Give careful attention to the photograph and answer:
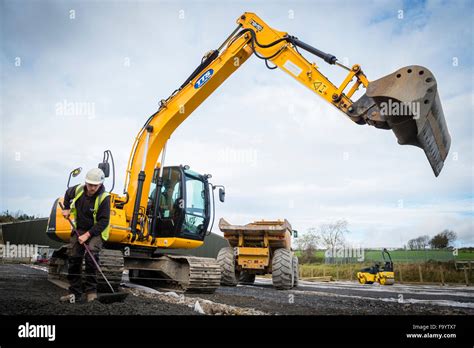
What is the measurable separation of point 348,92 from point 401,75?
107 cm

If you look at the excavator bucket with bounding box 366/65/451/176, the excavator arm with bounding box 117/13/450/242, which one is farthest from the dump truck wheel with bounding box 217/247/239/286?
the excavator bucket with bounding box 366/65/451/176

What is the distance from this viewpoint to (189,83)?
7.74m

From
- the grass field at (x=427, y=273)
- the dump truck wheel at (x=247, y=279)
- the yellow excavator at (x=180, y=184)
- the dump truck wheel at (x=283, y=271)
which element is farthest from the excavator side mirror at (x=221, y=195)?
the grass field at (x=427, y=273)

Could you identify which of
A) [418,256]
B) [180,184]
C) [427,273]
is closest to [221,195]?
[180,184]

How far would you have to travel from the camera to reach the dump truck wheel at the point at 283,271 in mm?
8898

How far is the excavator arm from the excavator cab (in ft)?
1.34

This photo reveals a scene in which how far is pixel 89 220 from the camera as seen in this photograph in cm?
509

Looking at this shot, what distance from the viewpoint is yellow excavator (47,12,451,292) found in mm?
6445

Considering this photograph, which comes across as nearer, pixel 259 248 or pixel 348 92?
pixel 348 92

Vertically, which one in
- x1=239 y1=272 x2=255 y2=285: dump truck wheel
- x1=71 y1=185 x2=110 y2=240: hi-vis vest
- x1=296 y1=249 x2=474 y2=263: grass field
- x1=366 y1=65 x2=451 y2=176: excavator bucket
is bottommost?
x1=296 y1=249 x2=474 y2=263: grass field

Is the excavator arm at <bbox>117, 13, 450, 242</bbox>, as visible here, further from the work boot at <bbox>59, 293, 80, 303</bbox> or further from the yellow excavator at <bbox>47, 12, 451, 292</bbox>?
the work boot at <bbox>59, 293, 80, 303</bbox>

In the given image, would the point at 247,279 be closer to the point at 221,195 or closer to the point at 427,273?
the point at 221,195
